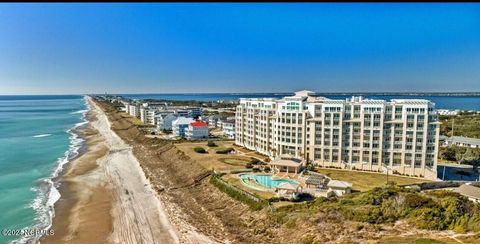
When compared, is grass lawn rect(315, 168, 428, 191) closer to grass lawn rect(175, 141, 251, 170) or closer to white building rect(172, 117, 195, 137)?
grass lawn rect(175, 141, 251, 170)

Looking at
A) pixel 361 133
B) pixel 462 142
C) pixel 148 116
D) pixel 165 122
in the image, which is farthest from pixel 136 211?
pixel 148 116

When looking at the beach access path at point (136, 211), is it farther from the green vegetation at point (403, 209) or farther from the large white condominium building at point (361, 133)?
the large white condominium building at point (361, 133)

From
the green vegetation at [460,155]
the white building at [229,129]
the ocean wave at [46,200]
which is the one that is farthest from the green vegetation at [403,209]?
the white building at [229,129]

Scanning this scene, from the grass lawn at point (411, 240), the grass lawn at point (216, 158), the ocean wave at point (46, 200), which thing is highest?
the grass lawn at point (411, 240)

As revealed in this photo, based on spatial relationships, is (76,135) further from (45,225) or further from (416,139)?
(416,139)

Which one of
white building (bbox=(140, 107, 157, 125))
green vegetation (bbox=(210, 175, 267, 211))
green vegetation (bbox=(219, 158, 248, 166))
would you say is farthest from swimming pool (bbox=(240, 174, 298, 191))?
white building (bbox=(140, 107, 157, 125))
